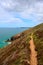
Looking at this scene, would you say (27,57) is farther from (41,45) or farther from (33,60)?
(41,45)

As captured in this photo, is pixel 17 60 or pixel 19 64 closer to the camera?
pixel 19 64

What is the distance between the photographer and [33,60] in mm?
52469

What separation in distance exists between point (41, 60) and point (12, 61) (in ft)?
27.3

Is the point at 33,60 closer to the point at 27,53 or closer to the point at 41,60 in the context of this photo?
the point at 41,60

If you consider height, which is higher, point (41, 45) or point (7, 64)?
point (41, 45)

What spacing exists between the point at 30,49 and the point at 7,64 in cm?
1117

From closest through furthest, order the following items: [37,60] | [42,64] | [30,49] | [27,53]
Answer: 1. [42,64]
2. [37,60]
3. [27,53]
4. [30,49]

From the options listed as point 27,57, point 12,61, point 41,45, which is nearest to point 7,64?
point 12,61

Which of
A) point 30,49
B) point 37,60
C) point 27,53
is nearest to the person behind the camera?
point 37,60

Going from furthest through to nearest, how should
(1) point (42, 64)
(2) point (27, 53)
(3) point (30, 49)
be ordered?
(3) point (30, 49)
(2) point (27, 53)
(1) point (42, 64)

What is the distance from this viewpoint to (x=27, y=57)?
5412 centimetres

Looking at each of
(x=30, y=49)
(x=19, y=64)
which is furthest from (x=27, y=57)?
(x=30, y=49)

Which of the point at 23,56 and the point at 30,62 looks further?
the point at 23,56

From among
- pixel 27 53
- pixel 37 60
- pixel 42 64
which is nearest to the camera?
pixel 42 64
